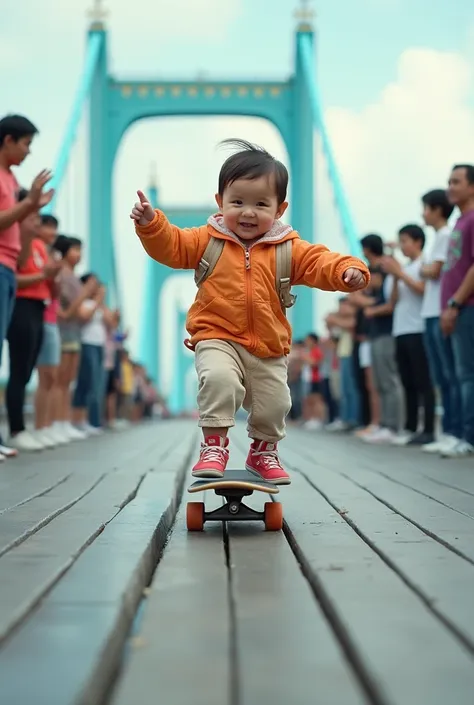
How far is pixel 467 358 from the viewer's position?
15.1ft

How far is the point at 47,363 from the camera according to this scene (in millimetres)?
5578

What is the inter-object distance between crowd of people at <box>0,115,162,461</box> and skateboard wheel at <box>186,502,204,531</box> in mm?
2107

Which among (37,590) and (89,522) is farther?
(89,522)

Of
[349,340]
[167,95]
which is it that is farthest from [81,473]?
[167,95]

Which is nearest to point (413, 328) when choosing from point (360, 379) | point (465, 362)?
point (465, 362)

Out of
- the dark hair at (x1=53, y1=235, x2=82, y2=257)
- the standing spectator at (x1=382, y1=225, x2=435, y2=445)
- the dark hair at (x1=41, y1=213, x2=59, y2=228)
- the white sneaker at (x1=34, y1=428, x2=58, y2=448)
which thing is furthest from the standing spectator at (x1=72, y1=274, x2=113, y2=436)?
the standing spectator at (x1=382, y1=225, x2=435, y2=445)

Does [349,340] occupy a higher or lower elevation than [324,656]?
higher

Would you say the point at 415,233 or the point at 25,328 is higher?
the point at 415,233

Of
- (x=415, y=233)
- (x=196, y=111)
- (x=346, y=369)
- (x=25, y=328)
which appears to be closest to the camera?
(x=25, y=328)

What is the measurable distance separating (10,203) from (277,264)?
2124 millimetres

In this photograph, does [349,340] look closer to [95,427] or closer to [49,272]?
[95,427]

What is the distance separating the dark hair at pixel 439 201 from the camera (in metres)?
5.22

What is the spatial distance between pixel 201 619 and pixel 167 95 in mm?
18393

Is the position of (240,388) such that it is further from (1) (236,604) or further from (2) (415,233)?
(2) (415,233)
